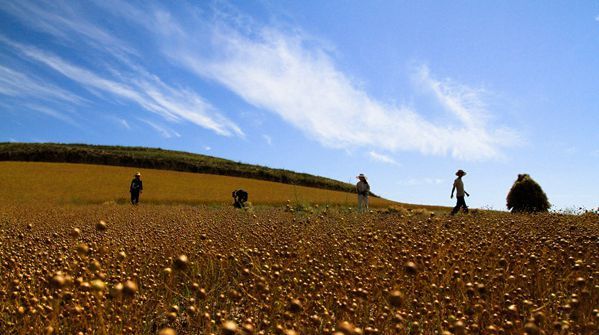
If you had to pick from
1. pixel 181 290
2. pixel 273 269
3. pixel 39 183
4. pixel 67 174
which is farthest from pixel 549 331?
pixel 67 174

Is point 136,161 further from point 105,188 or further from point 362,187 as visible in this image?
point 362,187

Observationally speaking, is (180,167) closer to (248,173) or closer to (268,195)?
(248,173)

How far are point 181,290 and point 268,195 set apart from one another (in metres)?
23.9

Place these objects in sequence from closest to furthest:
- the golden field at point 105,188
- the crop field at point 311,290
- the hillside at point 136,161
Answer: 1. the crop field at point 311,290
2. the golden field at point 105,188
3. the hillside at point 136,161

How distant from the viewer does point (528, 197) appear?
56.2 feet

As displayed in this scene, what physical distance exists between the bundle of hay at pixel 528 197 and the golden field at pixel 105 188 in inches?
291

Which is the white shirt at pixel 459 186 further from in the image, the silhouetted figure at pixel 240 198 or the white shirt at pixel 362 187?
the silhouetted figure at pixel 240 198

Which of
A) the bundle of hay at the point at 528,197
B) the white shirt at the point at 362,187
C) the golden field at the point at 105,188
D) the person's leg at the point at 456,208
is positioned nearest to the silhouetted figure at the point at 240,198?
the golden field at the point at 105,188

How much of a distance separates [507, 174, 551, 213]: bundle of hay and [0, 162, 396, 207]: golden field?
7.38 metres

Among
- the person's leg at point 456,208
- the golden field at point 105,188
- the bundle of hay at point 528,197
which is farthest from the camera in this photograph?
the golden field at point 105,188

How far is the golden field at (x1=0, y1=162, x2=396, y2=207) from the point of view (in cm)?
2205

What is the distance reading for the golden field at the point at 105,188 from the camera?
22.0 m

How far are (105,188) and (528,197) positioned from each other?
916 inches

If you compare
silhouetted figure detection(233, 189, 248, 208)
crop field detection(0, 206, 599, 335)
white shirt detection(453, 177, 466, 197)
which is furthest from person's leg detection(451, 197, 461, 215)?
silhouetted figure detection(233, 189, 248, 208)
